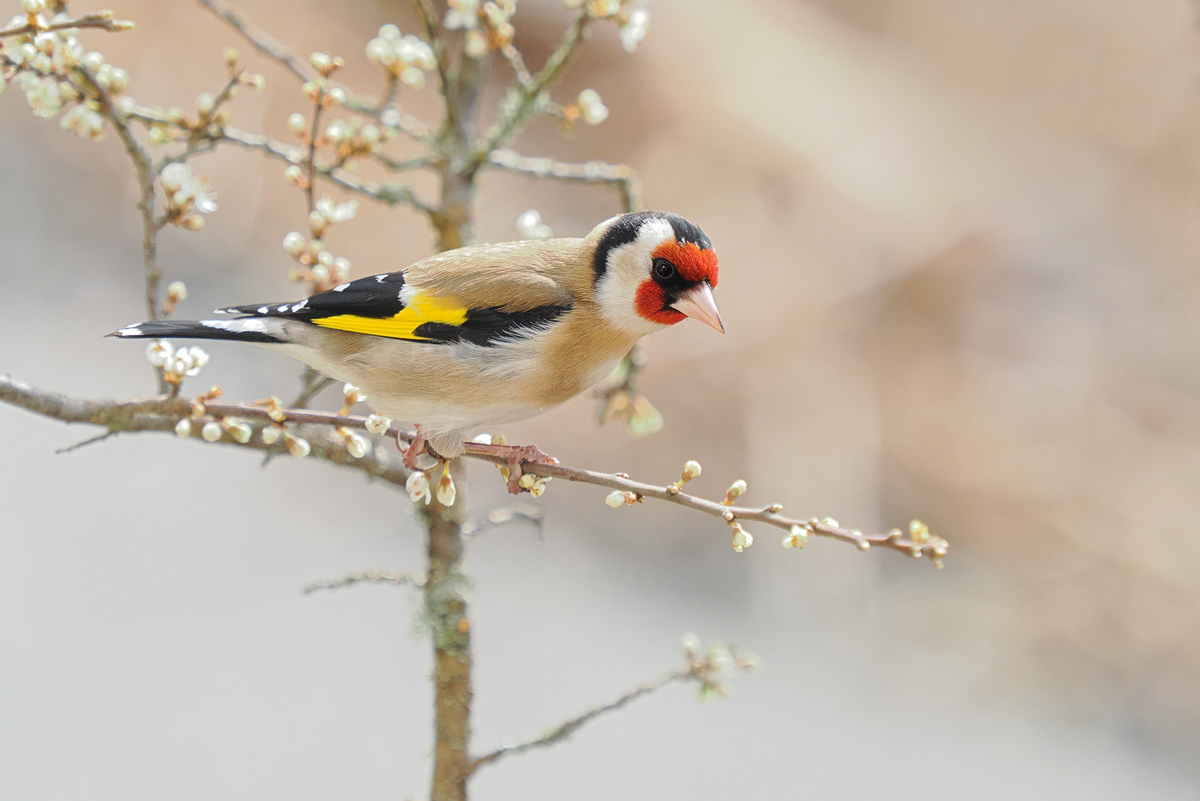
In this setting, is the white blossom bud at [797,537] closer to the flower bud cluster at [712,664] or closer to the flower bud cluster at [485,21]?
the flower bud cluster at [712,664]

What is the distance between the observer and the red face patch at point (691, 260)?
0.92 m

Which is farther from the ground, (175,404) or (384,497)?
(384,497)

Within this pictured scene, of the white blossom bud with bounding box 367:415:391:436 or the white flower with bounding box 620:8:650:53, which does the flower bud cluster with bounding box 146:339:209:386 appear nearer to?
the white blossom bud with bounding box 367:415:391:436

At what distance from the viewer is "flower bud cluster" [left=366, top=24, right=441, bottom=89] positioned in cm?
97

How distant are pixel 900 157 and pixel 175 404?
3.22 meters

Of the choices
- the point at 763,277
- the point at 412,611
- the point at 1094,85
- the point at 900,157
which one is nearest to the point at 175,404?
the point at 412,611

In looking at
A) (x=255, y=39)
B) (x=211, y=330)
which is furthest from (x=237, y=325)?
(x=255, y=39)

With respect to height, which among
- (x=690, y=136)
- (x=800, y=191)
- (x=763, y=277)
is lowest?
(x=763, y=277)

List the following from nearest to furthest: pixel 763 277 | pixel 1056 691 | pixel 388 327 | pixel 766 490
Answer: pixel 388 327
pixel 1056 691
pixel 766 490
pixel 763 277

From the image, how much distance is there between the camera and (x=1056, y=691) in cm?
244

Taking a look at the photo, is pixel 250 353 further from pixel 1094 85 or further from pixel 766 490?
pixel 1094 85

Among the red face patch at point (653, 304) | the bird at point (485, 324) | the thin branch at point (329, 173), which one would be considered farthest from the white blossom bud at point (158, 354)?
the red face patch at point (653, 304)

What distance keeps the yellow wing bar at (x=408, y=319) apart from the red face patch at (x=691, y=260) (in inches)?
8.8

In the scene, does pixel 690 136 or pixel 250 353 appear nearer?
pixel 250 353
